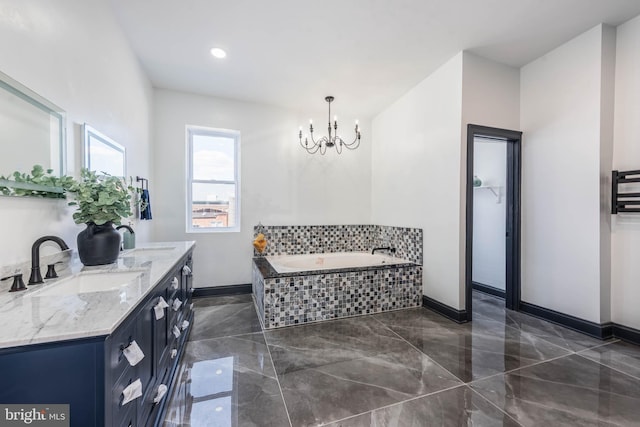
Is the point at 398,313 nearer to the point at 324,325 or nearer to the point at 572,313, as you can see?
the point at 324,325

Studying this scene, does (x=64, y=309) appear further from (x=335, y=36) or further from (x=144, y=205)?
(x=335, y=36)

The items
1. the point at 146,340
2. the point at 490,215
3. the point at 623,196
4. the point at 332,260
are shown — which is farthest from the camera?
the point at 332,260

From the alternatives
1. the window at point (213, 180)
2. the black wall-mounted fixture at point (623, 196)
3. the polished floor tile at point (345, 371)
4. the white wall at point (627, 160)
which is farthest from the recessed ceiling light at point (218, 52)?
the black wall-mounted fixture at point (623, 196)

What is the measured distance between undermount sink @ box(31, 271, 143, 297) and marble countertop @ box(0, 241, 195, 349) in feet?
0.05

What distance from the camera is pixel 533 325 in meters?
2.72

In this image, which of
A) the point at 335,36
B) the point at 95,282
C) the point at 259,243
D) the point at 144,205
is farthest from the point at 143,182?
the point at 335,36

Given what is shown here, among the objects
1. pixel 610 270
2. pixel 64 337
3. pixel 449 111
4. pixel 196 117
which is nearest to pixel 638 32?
pixel 449 111

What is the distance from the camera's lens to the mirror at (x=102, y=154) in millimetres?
1796

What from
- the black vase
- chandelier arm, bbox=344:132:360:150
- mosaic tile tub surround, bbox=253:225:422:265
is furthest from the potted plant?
chandelier arm, bbox=344:132:360:150

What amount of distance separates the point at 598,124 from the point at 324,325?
3198 mm

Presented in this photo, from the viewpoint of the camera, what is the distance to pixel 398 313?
3.08 meters

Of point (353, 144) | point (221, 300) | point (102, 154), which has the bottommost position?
point (221, 300)

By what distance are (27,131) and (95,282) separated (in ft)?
2.64

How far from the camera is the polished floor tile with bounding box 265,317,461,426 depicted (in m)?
1.63
